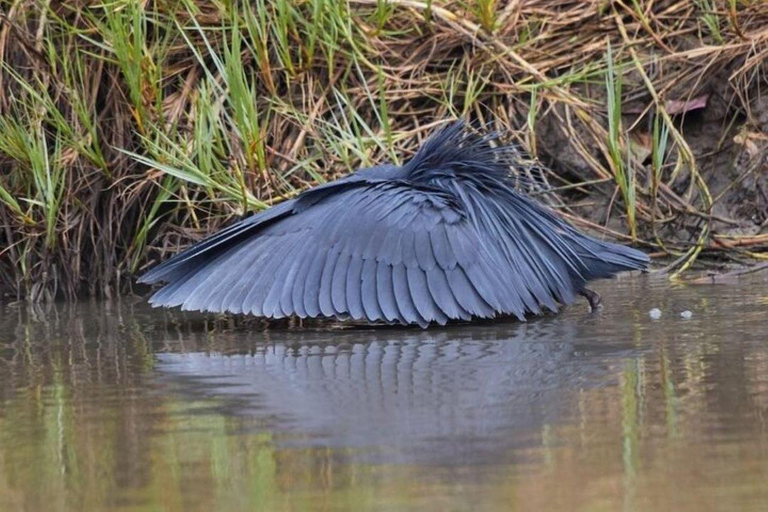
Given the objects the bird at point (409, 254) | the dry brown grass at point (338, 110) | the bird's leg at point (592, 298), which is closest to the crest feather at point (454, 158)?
the bird at point (409, 254)

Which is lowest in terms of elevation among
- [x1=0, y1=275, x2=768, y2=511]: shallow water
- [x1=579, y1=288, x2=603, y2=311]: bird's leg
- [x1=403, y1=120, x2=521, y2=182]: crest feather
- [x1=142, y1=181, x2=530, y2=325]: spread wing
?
[x1=0, y1=275, x2=768, y2=511]: shallow water

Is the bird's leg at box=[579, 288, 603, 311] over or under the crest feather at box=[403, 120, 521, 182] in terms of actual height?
under

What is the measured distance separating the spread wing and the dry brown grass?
66cm

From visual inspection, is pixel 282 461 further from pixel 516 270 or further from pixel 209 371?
pixel 516 270

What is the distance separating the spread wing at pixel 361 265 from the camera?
13.7 feet

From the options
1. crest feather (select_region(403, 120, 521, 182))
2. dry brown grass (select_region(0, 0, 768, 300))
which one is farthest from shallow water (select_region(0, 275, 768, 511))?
dry brown grass (select_region(0, 0, 768, 300))

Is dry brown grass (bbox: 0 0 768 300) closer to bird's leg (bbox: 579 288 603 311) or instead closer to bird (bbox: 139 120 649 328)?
bird (bbox: 139 120 649 328)

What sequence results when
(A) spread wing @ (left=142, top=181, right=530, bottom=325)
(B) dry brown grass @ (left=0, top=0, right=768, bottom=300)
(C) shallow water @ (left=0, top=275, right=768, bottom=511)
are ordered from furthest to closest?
1. (B) dry brown grass @ (left=0, top=0, right=768, bottom=300)
2. (A) spread wing @ (left=142, top=181, right=530, bottom=325)
3. (C) shallow water @ (left=0, top=275, right=768, bottom=511)

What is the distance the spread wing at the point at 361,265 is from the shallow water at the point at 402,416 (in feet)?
0.34

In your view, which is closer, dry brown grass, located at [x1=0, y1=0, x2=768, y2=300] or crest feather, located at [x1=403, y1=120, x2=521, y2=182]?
crest feather, located at [x1=403, y1=120, x2=521, y2=182]

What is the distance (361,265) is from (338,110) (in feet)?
5.26

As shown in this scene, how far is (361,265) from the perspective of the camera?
4.25 metres

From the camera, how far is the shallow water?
2293 mm

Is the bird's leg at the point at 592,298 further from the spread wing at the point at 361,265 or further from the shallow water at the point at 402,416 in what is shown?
the spread wing at the point at 361,265
